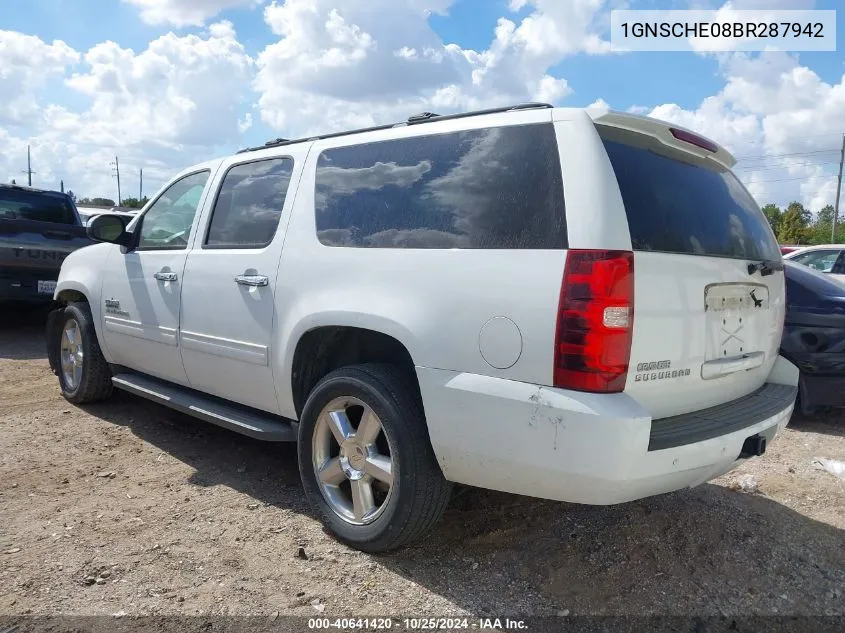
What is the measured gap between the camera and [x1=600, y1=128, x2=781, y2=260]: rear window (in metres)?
2.57

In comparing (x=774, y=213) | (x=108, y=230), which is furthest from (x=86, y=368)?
(x=774, y=213)

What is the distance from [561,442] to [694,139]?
1583 millimetres

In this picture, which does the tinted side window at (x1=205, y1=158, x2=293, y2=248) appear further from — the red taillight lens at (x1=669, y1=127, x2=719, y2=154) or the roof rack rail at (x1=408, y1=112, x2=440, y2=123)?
the red taillight lens at (x1=669, y1=127, x2=719, y2=154)

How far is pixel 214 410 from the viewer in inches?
A: 151

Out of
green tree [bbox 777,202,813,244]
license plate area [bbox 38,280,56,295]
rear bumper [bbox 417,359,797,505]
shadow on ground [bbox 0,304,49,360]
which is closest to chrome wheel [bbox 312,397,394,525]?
rear bumper [bbox 417,359,797,505]

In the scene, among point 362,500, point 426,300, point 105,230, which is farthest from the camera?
point 105,230

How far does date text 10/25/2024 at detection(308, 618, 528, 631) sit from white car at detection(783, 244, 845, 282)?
8.32 metres

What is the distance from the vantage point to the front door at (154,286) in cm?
417

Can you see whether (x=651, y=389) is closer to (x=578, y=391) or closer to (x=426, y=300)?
(x=578, y=391)

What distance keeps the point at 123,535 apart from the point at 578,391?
7.56ft

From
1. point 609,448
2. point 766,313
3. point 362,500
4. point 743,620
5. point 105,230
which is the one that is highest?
point 105,230

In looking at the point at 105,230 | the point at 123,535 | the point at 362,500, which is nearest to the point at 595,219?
the point at 362,500

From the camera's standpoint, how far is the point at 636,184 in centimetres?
262

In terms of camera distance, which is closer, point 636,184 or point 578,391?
point 578,391
